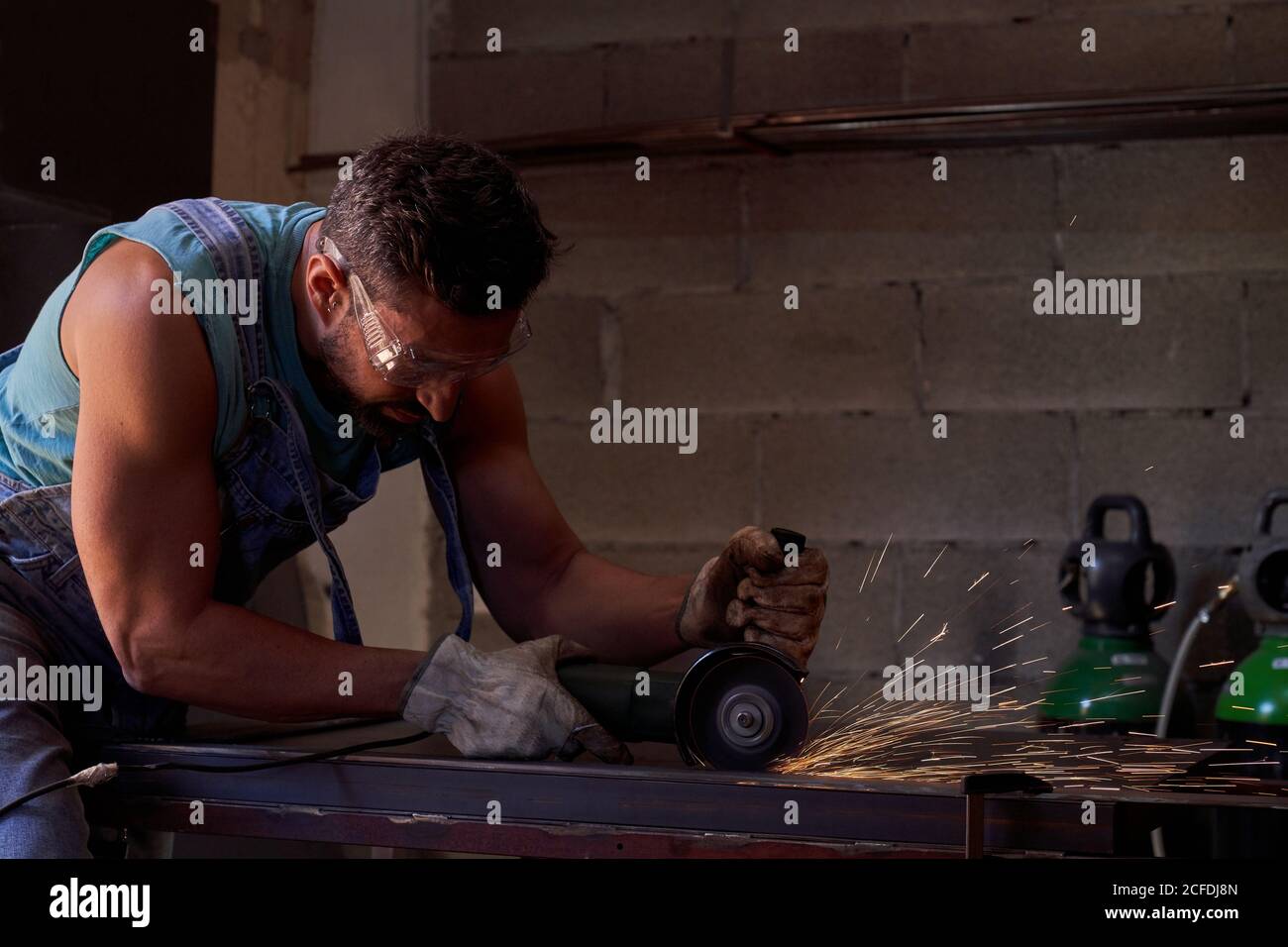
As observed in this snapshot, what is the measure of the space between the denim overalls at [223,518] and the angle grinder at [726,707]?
462mm

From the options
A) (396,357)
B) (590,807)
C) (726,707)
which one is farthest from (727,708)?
(396,357)

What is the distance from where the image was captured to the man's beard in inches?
68.2

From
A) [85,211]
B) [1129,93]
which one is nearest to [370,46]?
[85,211]

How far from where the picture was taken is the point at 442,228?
5.21ft

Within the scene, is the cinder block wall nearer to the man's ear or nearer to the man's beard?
the man's beard

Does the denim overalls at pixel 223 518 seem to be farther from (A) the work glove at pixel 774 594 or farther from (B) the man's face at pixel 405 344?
(A) the work glove at pixel 774 594

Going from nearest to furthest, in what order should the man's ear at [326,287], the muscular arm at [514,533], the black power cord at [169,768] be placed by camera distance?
the black power cord at [169,768]
the man's ear at [326,287]
the muscular arm at [514,533]

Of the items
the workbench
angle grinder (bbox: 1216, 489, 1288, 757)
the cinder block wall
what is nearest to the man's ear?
the workbench

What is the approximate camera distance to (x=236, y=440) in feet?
5.58

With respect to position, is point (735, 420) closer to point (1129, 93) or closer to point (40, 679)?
point (1129, 93)

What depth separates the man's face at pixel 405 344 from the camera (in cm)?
165

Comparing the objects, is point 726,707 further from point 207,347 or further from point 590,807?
point 207,347

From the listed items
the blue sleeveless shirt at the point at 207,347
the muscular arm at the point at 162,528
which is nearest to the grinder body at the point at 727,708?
the muscular arm at the point at 162,528
